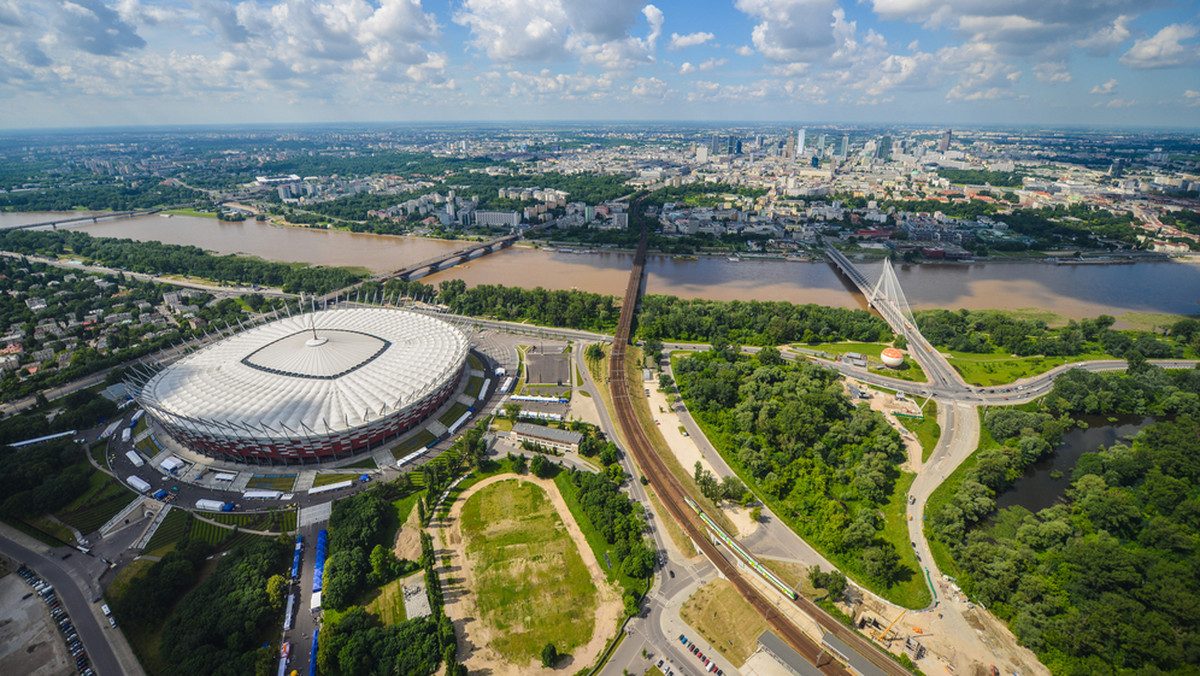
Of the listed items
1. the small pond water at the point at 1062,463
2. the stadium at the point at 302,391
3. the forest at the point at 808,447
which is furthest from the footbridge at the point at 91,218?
the small pond water at the point at 1062,463

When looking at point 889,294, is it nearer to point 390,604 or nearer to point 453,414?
point 453,414

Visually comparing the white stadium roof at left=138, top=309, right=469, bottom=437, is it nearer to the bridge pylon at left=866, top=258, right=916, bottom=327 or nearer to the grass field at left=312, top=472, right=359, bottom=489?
the grass field at left=312, top=472, right=359, bottom=489

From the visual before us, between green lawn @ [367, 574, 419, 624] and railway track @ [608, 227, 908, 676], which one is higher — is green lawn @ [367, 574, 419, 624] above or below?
below

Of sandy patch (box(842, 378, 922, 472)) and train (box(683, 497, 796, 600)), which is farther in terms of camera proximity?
sandy patch (box(842, 378, 922, 472))

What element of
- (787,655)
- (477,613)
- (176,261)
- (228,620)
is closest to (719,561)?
(787,655)

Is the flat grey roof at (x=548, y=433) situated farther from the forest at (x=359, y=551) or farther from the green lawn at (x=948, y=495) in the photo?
the green lawn at (x=948, y=495)

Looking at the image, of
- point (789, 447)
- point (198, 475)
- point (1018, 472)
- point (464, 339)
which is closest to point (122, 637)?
point (198, 475)

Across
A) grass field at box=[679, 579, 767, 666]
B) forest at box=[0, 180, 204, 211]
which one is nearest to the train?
grass field at box=[679, 579, 767, 666]
